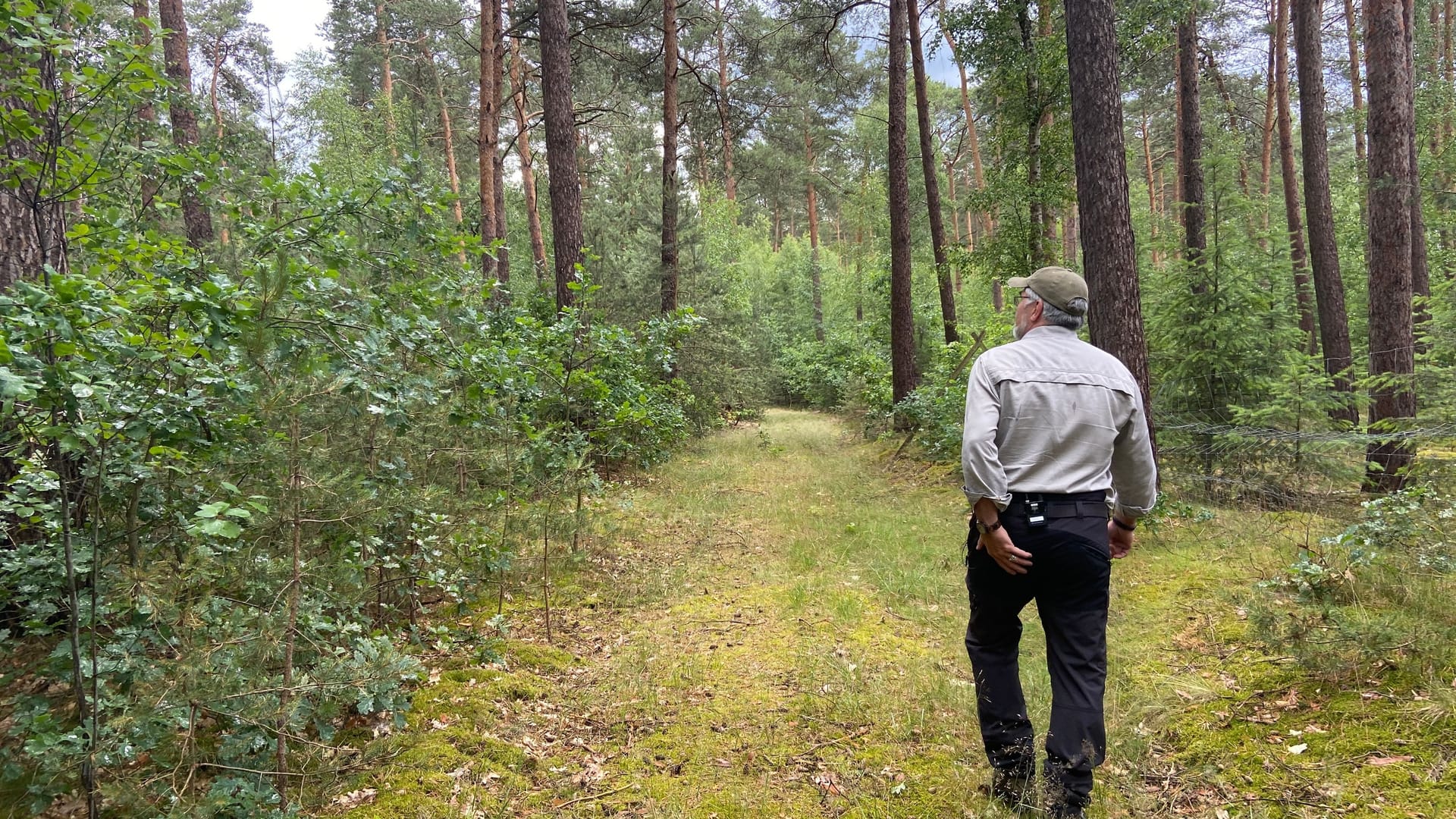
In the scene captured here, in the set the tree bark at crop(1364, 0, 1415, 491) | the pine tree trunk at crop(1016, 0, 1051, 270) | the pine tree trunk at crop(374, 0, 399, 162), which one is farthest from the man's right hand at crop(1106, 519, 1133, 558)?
the pine tree trunk at crop(374, 0, 399, 162)

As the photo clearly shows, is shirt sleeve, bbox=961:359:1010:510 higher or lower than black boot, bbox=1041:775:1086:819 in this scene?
higher

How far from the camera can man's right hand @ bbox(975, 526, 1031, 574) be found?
97.3 inches

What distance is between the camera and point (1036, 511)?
8.13 ft

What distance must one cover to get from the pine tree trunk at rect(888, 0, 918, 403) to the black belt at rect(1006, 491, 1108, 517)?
1003 centimetres

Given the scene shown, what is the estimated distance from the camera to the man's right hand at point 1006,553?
8.11 feet

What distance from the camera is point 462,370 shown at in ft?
11.2

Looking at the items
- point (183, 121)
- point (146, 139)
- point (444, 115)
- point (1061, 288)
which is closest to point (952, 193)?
point (444, 115)

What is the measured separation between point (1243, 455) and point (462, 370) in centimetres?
838

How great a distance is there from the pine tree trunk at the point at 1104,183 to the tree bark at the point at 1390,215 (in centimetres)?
387

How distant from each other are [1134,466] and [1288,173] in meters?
18.2

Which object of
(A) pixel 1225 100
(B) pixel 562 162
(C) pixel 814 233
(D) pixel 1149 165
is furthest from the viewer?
(D) pixel 1149 165

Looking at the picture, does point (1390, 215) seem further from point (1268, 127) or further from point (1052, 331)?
point (1268, 127)

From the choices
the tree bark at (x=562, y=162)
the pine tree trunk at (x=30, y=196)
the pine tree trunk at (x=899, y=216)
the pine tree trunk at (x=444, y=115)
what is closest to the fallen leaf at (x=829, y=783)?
the pine tree trunk at (x=30, y=196)

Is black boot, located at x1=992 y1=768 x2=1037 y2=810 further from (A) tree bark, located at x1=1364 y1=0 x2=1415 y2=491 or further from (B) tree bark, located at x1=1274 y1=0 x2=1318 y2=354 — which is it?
(B) tree bark, located at x1=1274 y1=0 x2=1318 y2=354
